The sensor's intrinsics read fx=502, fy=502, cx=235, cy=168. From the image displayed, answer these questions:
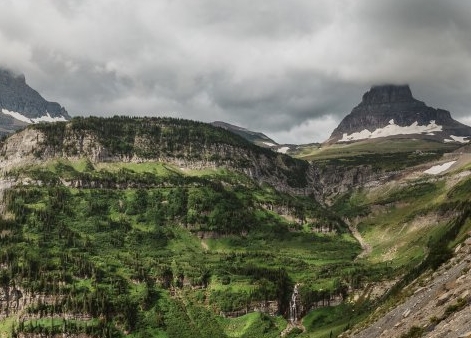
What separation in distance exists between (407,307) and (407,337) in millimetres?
25346

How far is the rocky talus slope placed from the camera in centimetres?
5283

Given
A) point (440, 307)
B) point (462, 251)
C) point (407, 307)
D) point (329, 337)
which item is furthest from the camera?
point (329, 337)

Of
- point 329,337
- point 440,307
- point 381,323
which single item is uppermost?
point 440,307

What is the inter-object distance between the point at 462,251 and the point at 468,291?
131 feet

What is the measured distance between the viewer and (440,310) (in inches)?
2442

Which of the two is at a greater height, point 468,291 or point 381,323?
point 468,291

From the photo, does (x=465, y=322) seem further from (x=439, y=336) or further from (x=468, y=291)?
(x=468, y=291)

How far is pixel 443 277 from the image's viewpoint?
86.2m

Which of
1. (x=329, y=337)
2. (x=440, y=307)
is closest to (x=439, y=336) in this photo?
(x=440, y=307)

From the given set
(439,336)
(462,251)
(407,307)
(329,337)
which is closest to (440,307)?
(439,336)

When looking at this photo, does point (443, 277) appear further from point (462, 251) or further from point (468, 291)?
point (468, 291)

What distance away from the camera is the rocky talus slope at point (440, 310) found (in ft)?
173

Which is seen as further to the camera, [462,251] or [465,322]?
[462,251]

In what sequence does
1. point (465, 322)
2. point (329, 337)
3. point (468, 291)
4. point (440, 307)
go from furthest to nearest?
point (329, 337) < point (440, 307) < point (468, 291) < point (465, 322)
